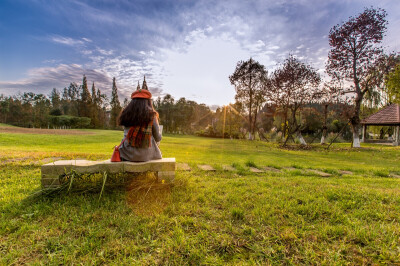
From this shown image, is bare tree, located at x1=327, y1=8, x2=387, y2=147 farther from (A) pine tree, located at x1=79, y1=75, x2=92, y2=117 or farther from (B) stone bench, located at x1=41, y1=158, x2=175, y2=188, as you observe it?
(A) pine tree, located at x1=79, y1=75, x2=92, y2=117

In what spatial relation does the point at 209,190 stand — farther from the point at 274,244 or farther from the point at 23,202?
the point at 23,202

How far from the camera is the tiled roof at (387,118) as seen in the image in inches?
659

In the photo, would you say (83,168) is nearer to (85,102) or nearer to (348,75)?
(348,75)

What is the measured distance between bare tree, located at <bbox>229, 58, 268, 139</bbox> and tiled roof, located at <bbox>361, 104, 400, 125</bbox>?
11081mm

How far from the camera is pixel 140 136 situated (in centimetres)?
296

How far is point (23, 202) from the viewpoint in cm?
226

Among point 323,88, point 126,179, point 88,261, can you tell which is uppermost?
point 323,88

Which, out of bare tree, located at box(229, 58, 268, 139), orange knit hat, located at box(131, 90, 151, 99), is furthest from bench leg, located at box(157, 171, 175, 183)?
bare tree, located at box(229, 58, 268, 139)

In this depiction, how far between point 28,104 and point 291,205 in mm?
54187

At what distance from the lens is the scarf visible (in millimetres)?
2912

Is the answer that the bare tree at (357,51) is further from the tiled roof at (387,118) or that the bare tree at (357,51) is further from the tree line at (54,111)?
the tree line at (54,111)

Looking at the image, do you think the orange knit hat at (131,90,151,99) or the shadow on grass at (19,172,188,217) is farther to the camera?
the orange knit hat at (131,90,151,99)

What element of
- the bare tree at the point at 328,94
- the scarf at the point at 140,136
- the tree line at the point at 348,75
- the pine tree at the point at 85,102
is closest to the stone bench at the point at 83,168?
the scarf at the point at 140,136

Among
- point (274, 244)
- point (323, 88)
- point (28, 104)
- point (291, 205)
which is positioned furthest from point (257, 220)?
point (28, 104)
